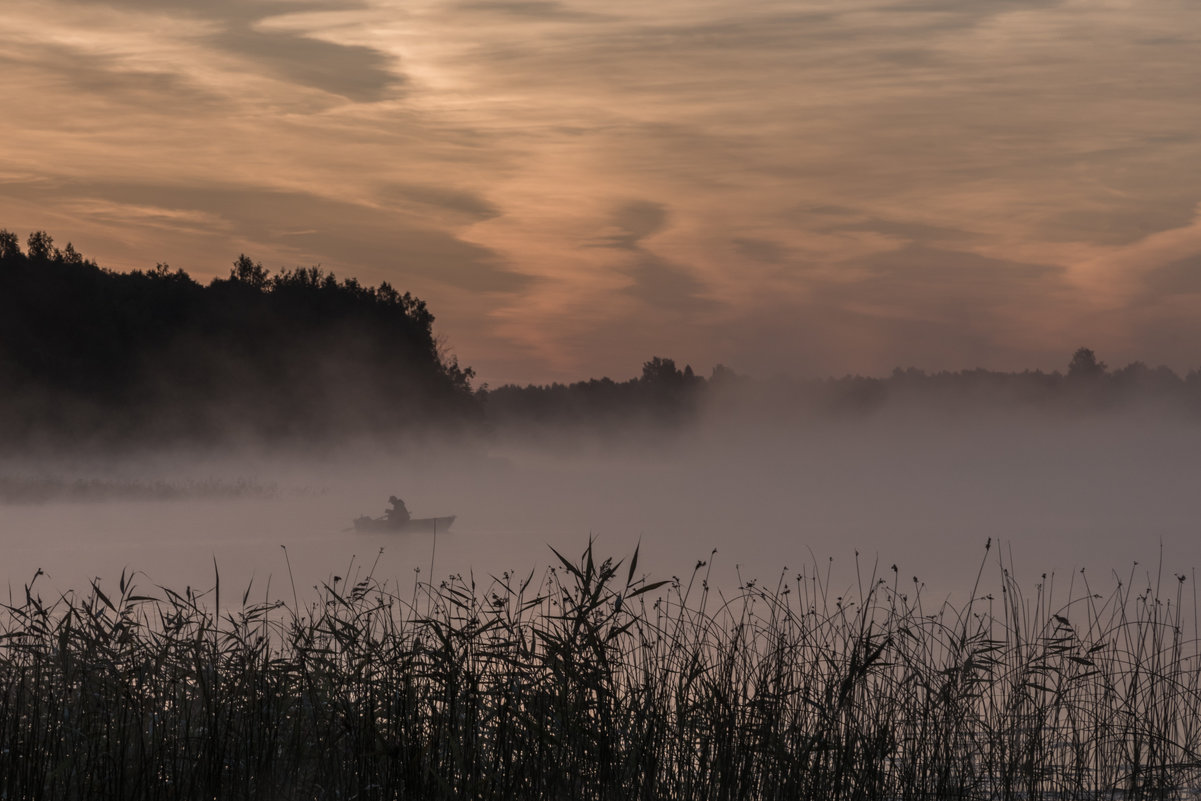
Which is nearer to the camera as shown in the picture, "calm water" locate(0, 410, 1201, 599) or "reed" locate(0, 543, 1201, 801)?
"reed" locate(0, 543, 1201, 801)

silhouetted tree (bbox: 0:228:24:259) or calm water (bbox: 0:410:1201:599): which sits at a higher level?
silhouetted tree (bbox: 0:228:24:259)

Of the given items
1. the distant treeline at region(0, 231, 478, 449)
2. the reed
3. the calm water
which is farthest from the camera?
the distant treeline at region(0, 231, 478, 449)

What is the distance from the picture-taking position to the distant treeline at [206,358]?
173ft

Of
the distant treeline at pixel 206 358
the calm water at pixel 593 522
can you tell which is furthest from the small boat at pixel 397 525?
the distant treeline at pixel 206 358

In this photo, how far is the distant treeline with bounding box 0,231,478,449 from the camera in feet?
173

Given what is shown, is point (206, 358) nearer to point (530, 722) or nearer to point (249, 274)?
point (249, 274)

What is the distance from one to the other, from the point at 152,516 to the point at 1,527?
23.9 ft

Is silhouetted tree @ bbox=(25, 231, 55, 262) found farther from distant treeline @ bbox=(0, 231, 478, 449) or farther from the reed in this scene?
the reed

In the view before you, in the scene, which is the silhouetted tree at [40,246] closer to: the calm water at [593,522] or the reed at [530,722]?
the calm water at [593,522]

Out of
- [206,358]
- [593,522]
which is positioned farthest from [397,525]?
[206,358]

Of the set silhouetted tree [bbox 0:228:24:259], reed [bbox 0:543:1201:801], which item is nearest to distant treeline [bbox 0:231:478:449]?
silhouetted tree [bbox 0:228:24:259]

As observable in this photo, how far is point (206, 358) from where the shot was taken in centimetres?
5819

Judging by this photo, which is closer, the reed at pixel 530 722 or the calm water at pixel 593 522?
the reed at pixel 530 722

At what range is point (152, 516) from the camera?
143ft
